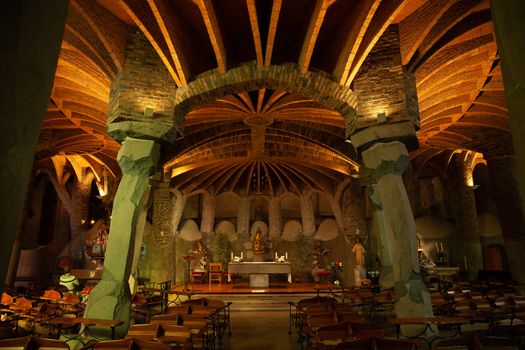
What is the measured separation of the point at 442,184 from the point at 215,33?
673 inches

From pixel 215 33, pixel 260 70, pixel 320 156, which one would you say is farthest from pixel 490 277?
pixel 215 33

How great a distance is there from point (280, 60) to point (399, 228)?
5.29m

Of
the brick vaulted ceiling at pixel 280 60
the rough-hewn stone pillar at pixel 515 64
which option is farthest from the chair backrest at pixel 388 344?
the brick vaulted ceiling at pixel 280 60

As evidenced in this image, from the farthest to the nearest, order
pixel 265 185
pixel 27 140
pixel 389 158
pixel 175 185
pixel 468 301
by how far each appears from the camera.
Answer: pixel 265 185
pixel 175 185
pixel 389 158
pixel 468 301
pixel 27 140

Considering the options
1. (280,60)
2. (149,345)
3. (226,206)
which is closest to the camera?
(149,345)

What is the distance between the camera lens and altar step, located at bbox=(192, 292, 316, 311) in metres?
12.3

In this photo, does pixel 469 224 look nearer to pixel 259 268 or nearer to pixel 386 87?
pixel 259 268

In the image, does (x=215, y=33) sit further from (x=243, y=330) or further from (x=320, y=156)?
(x=320, y=156)

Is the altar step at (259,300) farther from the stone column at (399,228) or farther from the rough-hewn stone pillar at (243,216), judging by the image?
the rough-hewn stone pillar at (243,216)

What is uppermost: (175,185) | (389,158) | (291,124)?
(291,124)

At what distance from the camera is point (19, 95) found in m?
1.79

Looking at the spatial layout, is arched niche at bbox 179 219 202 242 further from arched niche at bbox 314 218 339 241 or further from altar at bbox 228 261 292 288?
arched niche at bbox 314 218 339 241

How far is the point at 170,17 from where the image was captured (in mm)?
7566

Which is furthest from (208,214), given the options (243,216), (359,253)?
(359,253)
